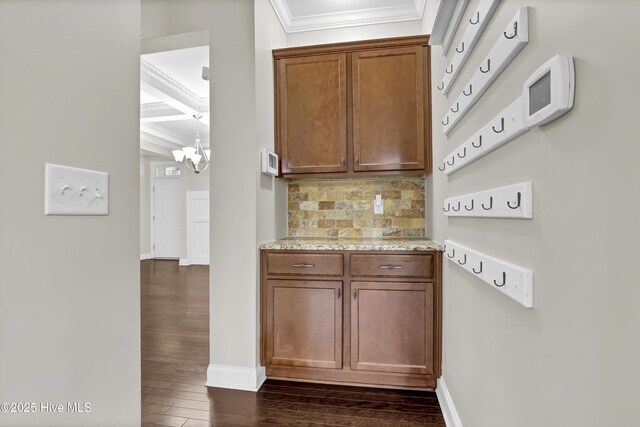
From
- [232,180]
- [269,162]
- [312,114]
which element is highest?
[312,114]

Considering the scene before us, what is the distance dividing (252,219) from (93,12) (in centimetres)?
144

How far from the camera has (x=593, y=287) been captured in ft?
2.08

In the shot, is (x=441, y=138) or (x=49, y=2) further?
(x=441, y=138)

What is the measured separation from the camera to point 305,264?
2.24 m

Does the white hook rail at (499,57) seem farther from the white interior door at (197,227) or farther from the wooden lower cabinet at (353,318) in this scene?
the white interior door at (197,227)

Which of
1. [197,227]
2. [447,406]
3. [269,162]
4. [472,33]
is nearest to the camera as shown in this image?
[472,33]

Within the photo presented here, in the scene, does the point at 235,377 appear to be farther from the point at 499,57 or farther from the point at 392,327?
A: the point at 499,57

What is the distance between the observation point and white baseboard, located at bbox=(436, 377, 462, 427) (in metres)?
1.65

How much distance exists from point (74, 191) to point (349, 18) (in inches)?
103

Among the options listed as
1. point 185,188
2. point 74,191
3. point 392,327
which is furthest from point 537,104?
point 185,188

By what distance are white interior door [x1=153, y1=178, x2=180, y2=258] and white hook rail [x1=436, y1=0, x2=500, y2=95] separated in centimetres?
765

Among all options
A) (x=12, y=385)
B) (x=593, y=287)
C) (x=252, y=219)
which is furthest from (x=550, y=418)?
(x=252, y=219)

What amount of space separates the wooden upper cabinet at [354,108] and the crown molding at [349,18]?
46 cm

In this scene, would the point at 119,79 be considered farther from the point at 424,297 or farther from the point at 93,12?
the point at 424,297
